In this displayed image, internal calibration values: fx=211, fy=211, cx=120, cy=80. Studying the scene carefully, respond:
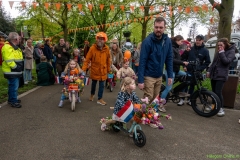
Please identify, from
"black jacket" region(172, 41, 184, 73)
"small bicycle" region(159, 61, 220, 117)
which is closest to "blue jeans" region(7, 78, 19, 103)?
"small bicycle" region(159, 61, 220, 117)

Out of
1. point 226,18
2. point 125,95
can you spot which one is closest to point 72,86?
point 125,95

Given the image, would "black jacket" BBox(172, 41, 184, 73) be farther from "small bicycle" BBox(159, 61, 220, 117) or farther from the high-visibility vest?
the high-visibility vest

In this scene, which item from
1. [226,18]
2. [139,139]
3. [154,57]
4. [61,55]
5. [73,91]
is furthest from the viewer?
[61,55]

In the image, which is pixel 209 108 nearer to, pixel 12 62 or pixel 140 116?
pixel 140 116

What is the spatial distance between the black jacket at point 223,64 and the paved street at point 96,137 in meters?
1.03

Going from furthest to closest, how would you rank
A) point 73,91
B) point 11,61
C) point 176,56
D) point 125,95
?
point 176,56 < point 73,91 < point 11,61 < point 125,95

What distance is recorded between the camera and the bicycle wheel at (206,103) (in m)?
4.97

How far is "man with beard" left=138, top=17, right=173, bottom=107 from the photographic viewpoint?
12.3ft

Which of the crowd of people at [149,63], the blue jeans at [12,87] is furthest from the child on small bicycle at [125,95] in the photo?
the blue jeans at [12,87]

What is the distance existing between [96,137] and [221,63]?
3547mm

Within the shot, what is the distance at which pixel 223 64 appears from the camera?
5.18 metres

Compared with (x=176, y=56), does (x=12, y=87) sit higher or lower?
lower

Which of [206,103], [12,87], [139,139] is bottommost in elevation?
[139,139]

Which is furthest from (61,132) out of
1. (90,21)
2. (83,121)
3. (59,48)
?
(90,21)
